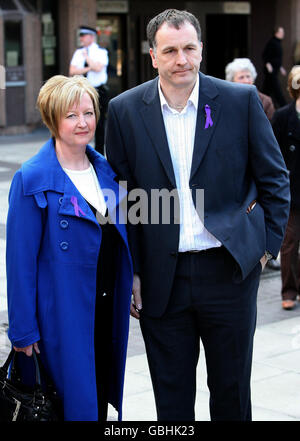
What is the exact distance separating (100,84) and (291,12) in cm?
1041

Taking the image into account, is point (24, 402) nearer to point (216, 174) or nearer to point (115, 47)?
point (216, 174)

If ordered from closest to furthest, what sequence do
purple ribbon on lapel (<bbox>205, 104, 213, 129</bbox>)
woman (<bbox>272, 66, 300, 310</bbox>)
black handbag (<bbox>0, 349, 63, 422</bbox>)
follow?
black handbag (<bbox>0, 349, 63, 422</bbox>), purple ribbon on lapel (<bbox>205, 104, 213, 129</bbox>), woman (<bbox>272, 66, 300, 310</bbox>)

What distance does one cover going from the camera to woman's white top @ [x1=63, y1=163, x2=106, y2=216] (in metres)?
3.63

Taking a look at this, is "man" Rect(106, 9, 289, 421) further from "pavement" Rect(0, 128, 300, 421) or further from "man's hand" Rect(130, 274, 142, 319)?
"pavement" Rect(0, 128, 300, 421)

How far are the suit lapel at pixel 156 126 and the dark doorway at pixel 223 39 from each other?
2020 cm

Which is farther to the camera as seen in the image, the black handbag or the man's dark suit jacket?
the man's dark suit jacket

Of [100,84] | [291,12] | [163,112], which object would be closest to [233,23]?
[291,12]

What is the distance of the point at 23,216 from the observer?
11.4 ft

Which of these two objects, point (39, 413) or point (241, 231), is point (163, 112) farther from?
point (39, 413)

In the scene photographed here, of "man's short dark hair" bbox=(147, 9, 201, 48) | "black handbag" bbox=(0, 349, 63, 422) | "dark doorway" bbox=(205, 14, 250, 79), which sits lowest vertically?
"black handbag" bbox=(0, 349, 63, 422)

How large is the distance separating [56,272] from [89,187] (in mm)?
387

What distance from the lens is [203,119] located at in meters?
3.61

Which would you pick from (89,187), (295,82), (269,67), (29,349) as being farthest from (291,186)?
(269,67)

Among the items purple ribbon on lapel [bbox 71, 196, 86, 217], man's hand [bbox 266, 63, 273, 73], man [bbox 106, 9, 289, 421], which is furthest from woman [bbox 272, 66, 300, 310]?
man's hand [bbox 266, 63, 273, 73]
